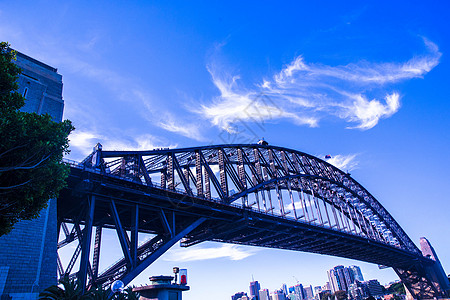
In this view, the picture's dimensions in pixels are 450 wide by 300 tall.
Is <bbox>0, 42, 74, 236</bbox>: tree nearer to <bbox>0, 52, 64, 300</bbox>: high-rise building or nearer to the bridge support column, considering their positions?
<bbox>0, 52, 64, 300</bbox>: high-rise building

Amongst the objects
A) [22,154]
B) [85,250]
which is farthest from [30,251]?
[22,154]

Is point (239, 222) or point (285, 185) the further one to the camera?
point (285, 185)

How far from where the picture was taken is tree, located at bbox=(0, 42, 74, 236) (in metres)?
17.1

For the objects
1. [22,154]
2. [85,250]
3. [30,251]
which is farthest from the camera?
[85,250]

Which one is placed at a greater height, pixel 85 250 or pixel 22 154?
pixel 22 154

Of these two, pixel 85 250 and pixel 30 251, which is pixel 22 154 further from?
pixel 85 250

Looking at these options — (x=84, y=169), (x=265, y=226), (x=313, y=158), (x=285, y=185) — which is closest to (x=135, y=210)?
(x=84, y=169)

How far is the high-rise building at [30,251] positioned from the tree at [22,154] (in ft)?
21.6

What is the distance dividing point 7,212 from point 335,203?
91.1m

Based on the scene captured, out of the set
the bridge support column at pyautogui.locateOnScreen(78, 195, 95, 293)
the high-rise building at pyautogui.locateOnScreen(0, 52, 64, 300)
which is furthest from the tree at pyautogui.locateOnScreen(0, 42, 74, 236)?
the bridge support column at pyautogui.locateOnScreen(78, 195, 95, 293)

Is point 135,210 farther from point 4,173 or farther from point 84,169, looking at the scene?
point 4,173

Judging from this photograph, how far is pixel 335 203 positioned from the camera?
3666 inches

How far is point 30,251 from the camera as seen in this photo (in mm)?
24891

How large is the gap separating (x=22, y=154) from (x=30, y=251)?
11.8 meters
